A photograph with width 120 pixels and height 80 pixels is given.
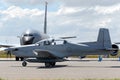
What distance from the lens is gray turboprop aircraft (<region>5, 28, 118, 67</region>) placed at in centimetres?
3106

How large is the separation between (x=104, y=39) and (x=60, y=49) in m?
3.82

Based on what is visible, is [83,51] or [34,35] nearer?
[83,51]

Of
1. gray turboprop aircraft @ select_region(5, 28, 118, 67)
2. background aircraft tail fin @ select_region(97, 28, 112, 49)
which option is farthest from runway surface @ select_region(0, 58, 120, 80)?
background aircraft tail fin @ select_region(97, 28, 112, 49)

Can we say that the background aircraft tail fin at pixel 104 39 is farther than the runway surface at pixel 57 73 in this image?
Yes

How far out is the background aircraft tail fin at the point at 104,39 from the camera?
31.0 m

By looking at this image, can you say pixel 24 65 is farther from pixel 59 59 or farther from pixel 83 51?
pixel 83 51

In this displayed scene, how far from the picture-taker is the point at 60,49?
32500 millimetres

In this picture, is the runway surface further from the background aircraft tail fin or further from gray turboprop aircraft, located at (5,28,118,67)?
the background aircraft tail fin

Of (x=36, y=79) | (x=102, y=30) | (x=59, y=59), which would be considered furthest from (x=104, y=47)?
(x=36, y=79)

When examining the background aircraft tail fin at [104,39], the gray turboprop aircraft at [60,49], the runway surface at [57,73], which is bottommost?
the runway surface at [57,73]

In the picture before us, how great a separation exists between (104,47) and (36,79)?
13095mm

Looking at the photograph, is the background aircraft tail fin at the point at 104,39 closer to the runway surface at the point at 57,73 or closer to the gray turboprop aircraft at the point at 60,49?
the gray turboprop aircraft at the point at 60,49

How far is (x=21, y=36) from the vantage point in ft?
172

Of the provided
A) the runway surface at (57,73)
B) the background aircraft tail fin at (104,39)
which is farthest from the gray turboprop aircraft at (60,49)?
the runway surface at (57,73)
